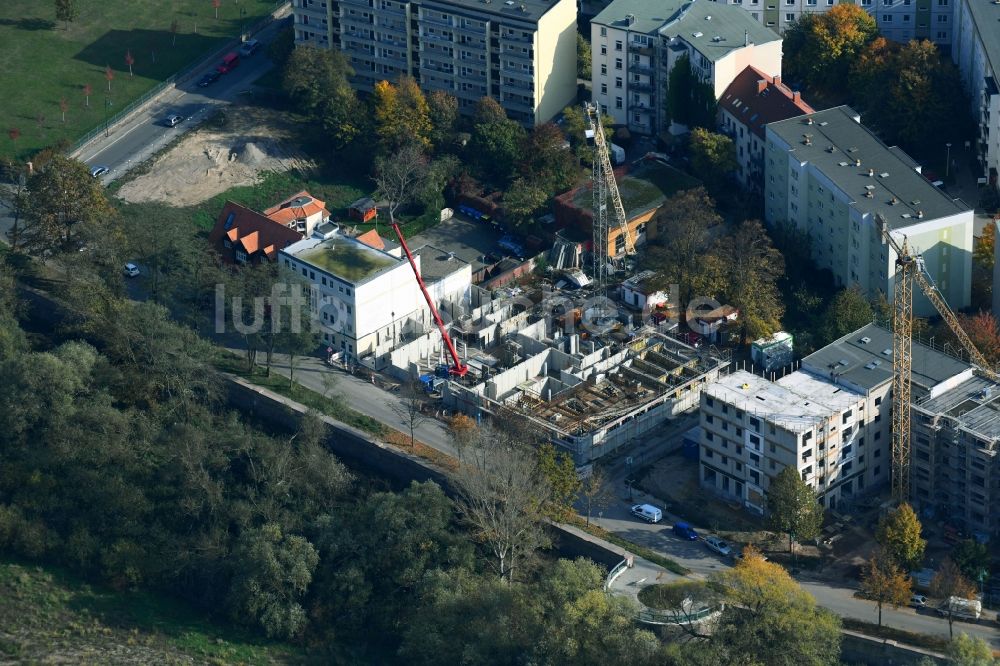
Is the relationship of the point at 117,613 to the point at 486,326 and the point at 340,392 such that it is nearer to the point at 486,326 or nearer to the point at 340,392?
the point at 340,392

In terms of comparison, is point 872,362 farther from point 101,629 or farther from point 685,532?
point 101,629

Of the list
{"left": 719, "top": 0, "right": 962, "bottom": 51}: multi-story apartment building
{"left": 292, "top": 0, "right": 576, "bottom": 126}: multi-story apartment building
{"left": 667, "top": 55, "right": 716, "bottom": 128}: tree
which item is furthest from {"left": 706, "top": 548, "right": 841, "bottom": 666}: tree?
{"left": 719, "top": 0, "right": 962, "bottom": 51}: multi-story apartment building

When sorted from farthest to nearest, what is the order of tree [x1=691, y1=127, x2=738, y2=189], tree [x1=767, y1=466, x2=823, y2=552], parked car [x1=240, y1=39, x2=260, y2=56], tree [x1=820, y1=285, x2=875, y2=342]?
parked car [x1=240, y1=39, x2=260, y2=56] < tree [x1=691, y1=127, x2=738, y2=189] < tree [x1=820, y1=285, x2=875, y2=342] < tree [x1=767, y1=466, x2=823, y2=552]

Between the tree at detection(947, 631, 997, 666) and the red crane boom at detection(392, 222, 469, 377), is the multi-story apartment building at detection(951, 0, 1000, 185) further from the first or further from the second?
the tree at detection(947, 631, 997, 666)

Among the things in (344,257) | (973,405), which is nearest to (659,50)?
(344,257)

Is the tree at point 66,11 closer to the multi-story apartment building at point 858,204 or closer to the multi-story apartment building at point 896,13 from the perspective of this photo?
the multi-story apartment building at point 896,13

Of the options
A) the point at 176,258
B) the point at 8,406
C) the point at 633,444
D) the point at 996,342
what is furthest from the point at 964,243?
the point at 8,406
